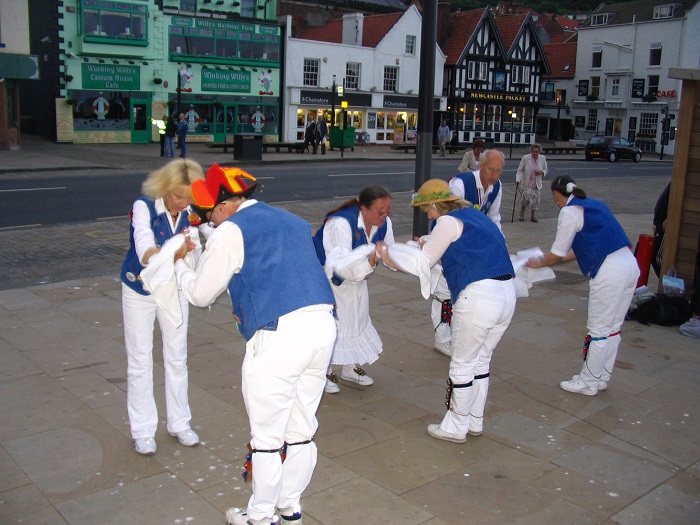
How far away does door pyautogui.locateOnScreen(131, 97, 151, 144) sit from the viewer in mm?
36219

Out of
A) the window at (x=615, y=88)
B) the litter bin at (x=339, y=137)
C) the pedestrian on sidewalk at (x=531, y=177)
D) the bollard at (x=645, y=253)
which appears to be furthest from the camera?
the window at (x=615, y=88)

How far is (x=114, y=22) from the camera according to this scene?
3462 cm

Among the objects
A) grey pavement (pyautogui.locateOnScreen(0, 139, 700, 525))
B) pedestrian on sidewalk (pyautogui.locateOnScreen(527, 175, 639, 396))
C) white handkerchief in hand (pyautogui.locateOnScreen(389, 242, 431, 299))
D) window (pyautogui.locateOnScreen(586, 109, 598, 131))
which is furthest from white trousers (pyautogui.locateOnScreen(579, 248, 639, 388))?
window (pyautogui.locateOnScreen(586, 109, 598, 131))

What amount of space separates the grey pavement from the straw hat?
5.79 ft

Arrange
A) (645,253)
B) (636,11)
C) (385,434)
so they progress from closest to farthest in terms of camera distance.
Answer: (385,434) → (645,253) → (636,11)

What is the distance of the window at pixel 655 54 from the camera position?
182ft

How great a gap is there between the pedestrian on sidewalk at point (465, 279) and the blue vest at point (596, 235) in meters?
1.18

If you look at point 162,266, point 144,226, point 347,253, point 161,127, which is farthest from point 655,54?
point 162,266

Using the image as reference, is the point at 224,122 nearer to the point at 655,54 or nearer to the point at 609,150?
the point at 609,150

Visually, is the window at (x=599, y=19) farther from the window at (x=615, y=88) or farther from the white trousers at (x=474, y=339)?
the white trousers at (x=474, y=339)

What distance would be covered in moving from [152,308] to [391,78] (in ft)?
142

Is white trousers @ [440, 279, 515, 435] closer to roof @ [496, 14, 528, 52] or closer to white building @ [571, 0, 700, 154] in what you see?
roof @ [496, 14, 528, 52]

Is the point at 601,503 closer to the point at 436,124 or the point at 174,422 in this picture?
the point at 174,422

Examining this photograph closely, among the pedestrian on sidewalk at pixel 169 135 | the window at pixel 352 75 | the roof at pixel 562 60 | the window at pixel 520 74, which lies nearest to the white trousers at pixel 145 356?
the pedestrian on sidewalk at pixel 169 135
